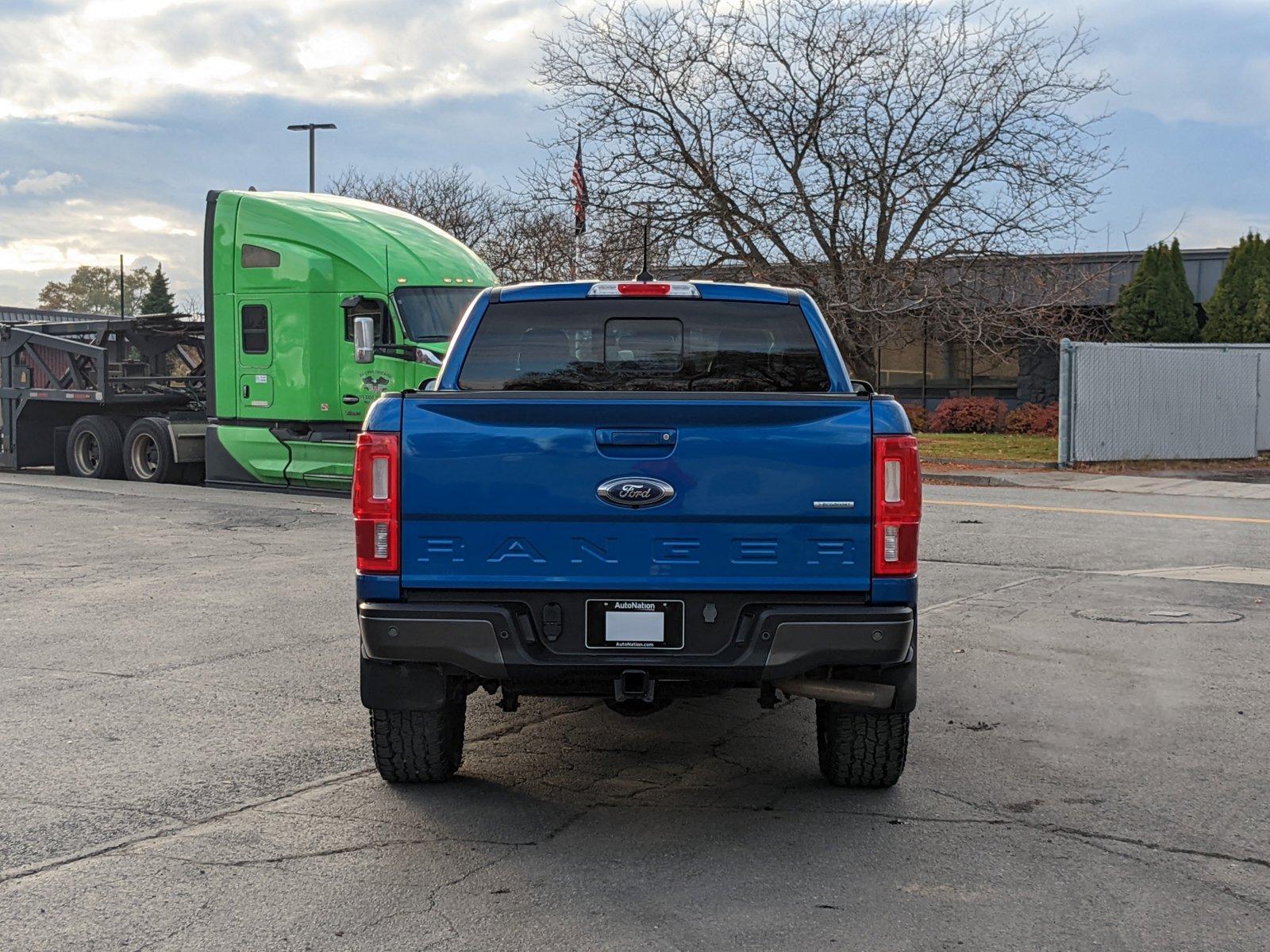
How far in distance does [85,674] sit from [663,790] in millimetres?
3672

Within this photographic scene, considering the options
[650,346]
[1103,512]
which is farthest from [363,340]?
[1103,512]

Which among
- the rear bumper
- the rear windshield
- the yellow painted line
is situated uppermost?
the rear windshield

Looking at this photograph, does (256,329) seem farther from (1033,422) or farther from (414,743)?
(1033,422)

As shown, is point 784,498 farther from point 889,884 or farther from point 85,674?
point 85,674

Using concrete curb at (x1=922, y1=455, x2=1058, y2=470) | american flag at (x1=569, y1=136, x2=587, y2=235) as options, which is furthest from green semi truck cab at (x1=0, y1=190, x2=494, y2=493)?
concrete curb at (x1=922, y1=455, x2=1058, y2=470)

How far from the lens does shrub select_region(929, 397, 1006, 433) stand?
1209 inches

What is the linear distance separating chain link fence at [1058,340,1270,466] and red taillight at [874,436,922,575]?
18737 mm

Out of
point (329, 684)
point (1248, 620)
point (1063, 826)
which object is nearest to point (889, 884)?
point (1063, 826)

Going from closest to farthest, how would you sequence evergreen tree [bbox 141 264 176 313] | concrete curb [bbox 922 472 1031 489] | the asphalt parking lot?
the asphalt parking lot < concrete curb [bbox 922 472 1031 489] < evergreen tree [bbox 141 264 176 313]

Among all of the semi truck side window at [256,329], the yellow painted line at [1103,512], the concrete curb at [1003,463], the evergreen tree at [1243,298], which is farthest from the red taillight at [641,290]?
the evergreen tree at [1243,298]

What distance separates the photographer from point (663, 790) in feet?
18.2

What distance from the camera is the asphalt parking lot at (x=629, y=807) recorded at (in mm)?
4172

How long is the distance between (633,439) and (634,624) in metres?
0.63

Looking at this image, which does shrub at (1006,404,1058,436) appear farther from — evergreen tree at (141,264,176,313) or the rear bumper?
evergreen tree at (141,264,176,313)
